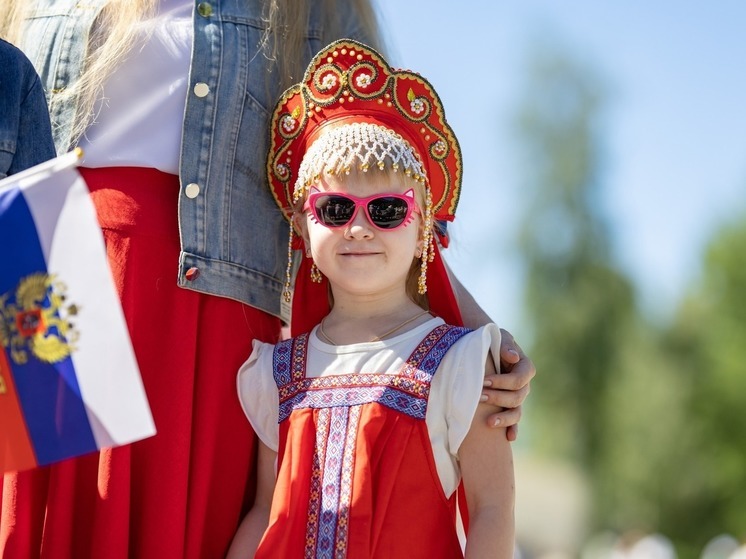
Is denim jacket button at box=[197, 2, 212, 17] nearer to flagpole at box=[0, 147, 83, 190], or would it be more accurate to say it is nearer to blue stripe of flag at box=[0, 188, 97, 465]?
flagpole at box=[0, 147, 83, 190]

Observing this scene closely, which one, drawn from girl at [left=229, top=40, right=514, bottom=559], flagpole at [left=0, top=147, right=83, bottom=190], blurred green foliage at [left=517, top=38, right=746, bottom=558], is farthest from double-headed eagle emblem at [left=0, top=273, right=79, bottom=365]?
blurred green foliage at [left=517, top=38, right=746, bottom=558]

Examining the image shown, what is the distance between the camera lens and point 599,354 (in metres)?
29.5

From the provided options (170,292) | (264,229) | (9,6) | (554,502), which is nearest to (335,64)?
(264,229)

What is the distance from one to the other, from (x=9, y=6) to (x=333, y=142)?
1153 mm

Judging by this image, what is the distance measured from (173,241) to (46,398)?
31.8 inches

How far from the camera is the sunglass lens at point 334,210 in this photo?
299cm

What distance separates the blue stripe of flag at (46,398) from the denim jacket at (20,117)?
0.44 m

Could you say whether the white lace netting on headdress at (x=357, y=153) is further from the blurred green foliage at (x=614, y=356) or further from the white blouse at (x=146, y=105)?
the blurred green foliage at (x=614, y=356)

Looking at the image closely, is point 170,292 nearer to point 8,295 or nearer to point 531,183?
point 8,295

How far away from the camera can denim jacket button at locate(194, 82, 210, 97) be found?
10.4 ft

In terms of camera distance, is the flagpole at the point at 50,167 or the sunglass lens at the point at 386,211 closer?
the flagpole at the point at 50,167

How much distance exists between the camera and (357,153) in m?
2.99

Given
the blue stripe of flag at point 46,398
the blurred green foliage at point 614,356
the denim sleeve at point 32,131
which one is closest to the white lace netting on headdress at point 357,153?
the denim sleeve at point 32,131

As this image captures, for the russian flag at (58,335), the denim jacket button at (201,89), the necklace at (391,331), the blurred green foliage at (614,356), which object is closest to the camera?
the russian flag at (58,335)
